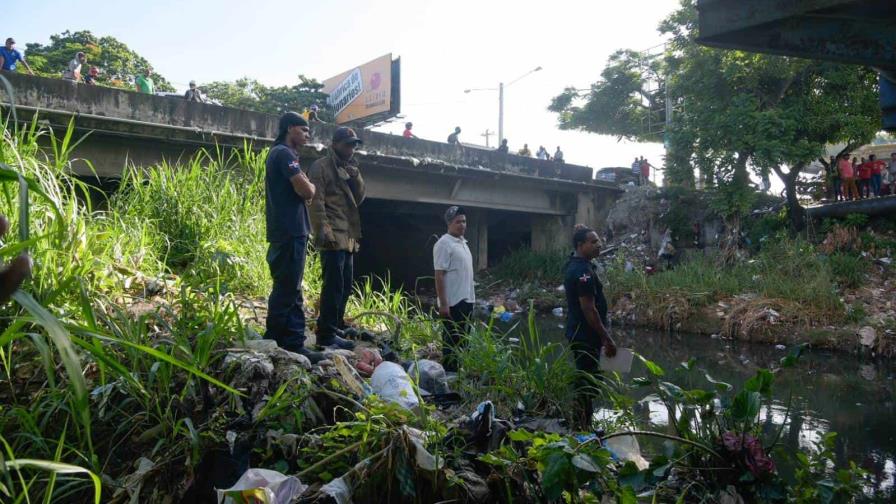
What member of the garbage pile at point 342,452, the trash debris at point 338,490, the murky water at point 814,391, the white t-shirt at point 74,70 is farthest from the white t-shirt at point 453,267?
the white t-shirt at point 74,70

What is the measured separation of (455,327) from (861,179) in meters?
15.6

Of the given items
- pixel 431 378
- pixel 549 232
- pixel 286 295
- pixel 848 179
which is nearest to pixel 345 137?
pixel 286 295

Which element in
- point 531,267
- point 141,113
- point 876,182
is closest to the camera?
point 141,113

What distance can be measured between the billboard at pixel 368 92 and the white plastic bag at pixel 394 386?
21660mm

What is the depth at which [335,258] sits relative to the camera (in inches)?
173

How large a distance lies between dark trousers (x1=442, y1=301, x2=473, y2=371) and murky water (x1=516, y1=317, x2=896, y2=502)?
138cm

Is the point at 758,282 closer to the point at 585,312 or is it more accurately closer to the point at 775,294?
the point at 775,294

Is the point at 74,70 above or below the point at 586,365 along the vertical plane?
above

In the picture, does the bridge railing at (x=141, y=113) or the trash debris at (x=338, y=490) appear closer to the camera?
the trash debris at (x=338, y=490)

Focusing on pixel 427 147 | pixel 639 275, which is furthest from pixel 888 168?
pixel 427 147

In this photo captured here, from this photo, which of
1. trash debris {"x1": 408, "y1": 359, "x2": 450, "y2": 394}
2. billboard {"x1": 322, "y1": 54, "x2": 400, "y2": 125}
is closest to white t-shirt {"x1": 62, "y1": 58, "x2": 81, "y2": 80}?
trash debris {"x1": 408, "y1": 359, "x2": 450, "y2": 394}

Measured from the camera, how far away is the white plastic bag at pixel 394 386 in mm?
2959

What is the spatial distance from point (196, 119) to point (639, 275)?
377 inches

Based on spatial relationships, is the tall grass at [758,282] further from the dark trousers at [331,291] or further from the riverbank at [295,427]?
the dark trousers at [331,291]
